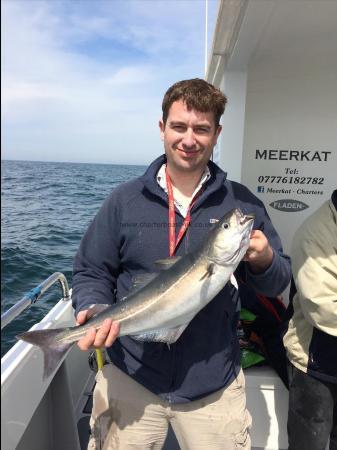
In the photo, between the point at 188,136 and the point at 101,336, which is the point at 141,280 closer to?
the point at 101,336

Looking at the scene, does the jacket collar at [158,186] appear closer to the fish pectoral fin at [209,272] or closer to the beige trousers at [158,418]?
the fish pectoral fin at [209,272]

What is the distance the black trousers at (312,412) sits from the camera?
9.00ft

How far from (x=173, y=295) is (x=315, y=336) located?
1257 mm

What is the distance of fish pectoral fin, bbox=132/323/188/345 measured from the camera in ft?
7.23

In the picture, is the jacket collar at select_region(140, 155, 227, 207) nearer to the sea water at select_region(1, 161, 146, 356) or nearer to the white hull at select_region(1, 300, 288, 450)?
the sea water at select_region(1, 161, 146, 356)

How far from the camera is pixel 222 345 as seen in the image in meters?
2.41

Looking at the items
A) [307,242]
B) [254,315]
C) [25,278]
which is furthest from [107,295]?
[25,278]

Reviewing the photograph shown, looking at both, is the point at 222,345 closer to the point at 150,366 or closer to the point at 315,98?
the point at 150,366

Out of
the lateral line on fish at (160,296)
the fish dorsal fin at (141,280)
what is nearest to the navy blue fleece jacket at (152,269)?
the fish dorsal fin at (141,280)

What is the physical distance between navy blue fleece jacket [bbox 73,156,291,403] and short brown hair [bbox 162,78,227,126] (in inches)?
16.3

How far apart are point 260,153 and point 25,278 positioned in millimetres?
6695

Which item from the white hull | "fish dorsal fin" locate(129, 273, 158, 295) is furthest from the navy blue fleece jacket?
the white hull

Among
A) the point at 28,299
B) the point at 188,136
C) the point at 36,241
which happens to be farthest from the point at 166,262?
the point at 36,241

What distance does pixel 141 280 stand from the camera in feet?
7.49
